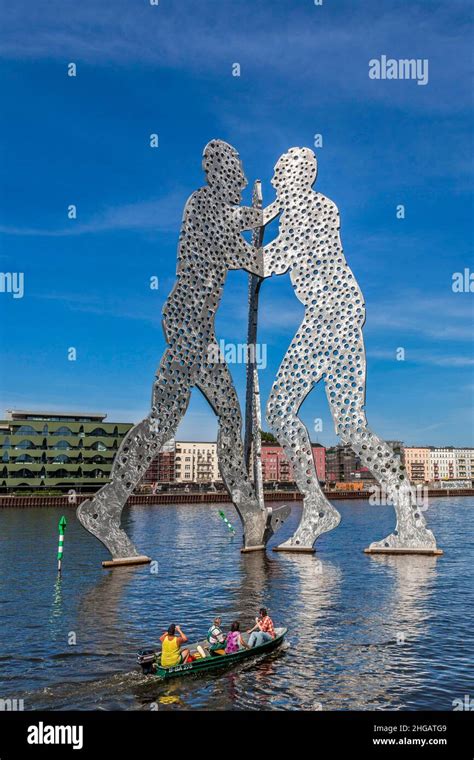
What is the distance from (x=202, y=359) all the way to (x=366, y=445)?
772 centimetres

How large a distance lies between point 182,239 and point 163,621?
51.5 feet

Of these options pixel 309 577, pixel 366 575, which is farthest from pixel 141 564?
pixel 366 575

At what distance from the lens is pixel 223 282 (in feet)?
102

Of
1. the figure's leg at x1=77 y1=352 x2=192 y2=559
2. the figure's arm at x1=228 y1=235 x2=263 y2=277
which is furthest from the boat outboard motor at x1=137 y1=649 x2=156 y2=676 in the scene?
the figure's arm at x1=228 y1=235 x2=263 y2=277

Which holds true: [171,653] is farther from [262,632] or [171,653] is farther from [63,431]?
[63,431]

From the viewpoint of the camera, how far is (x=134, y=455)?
27375 millimetres

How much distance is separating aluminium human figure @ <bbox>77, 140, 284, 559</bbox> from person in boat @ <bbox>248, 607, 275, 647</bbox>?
10773 millimetres

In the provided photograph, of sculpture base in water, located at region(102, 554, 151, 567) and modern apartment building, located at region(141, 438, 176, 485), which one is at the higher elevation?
modern apartment building, located at region(141, 438, 176, 485)

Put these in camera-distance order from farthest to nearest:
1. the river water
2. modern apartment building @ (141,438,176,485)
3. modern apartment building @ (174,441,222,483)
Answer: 1. modern apartment building @ (174,441,222,483)
2. modern apartment building @ (141,438,176,485)
3. the river water

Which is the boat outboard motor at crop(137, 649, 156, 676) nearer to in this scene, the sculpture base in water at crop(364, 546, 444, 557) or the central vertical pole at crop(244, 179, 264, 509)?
the sculpture base in water at crop(364, 546, 444, 557)

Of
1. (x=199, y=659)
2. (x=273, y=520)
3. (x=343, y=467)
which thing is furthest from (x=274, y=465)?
(x=199, y=659)

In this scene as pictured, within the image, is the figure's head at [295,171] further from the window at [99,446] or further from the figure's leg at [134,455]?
the window at [99,446]

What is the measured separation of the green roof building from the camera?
3317 inches
